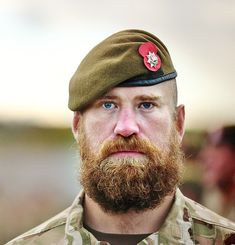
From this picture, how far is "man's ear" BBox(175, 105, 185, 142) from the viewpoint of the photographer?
4.33 ft

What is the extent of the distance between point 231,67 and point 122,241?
0.50 meters

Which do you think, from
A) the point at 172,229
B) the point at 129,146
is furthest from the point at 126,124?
the point at 172,229

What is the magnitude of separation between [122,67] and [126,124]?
13 centimetres

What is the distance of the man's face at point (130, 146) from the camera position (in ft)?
4.03

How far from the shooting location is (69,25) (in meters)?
1.44

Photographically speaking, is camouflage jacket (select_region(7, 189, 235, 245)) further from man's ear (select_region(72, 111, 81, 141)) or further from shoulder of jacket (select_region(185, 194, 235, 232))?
man's ear (select_region(72, 111, 81, 141))

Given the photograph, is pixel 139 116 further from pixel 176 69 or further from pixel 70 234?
pixel 70 234

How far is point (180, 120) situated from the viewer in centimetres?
134

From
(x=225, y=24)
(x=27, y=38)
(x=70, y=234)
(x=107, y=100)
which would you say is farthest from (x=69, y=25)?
(x=70, y=234)

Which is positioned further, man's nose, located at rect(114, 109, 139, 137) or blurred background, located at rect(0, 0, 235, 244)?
blurred background, located at rect(0, 0, 235, 244)

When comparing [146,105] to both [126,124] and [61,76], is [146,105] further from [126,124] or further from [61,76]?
[61,76]

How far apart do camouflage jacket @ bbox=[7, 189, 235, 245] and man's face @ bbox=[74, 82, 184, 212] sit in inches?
2.4

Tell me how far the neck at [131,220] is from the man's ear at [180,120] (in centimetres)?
15

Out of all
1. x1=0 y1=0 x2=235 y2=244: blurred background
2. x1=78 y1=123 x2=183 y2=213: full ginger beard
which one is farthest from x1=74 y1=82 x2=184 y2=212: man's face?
x1=0 y1=0 x2=235 y2=244: blurred background
